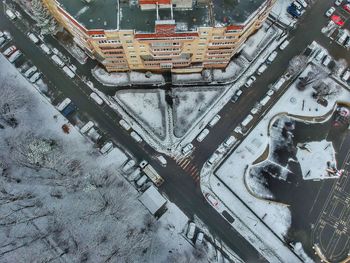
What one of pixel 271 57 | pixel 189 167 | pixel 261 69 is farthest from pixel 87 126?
pixel 271 57

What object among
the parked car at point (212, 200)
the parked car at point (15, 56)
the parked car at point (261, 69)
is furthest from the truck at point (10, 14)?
the parked car at point (212, 200)

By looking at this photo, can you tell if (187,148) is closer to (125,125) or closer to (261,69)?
(125,125)

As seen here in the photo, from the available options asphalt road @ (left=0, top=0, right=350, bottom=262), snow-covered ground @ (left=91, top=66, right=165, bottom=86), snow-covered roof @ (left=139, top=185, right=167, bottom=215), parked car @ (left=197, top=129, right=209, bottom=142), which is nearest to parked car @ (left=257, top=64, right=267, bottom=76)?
asphalt road @ (left=0, top=0, right=350, bottom=262)

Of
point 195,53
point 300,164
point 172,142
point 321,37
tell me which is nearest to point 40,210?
point 172,142

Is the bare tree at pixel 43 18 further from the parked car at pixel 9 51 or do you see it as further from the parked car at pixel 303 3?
the parked car at pixel 303 3

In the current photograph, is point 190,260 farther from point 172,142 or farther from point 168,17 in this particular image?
point 168,17

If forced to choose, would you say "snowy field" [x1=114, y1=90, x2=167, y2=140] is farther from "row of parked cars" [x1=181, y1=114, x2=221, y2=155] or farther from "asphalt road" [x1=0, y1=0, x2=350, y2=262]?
"row of parked cars" [x1=181, y1=114, x2=221, y2=155]
